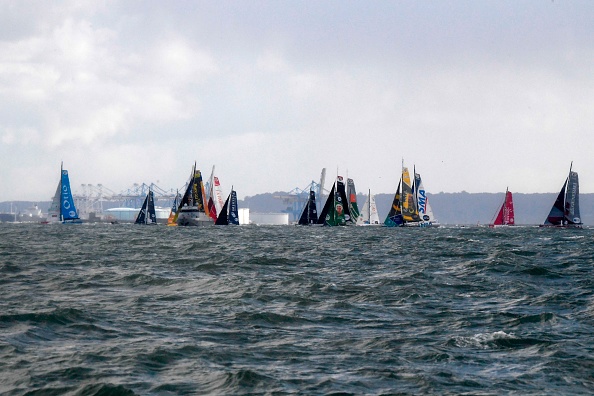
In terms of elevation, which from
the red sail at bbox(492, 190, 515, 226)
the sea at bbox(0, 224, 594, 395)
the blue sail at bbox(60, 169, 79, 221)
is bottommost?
the sea at bbox(0, 224, 594, 395)

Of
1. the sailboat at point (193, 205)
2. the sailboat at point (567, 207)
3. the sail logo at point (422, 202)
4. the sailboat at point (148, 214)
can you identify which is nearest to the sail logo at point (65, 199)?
the sailboat at point (148, 214)

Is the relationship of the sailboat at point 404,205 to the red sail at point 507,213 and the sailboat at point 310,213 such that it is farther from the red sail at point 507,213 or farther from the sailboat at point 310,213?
the red sail at point 507,213

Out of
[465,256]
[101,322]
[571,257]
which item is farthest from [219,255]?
[101,322]

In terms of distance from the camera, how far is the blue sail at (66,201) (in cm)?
10594

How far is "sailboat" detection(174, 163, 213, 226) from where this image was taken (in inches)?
3962

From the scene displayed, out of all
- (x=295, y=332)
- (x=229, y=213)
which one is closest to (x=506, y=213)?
(x=229, y=213)

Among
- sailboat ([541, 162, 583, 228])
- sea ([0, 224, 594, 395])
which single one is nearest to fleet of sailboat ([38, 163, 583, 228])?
sailboat ([541, 162, 583, 228])

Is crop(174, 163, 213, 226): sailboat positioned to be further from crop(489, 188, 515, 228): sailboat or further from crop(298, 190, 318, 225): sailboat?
crop(489, 188, 515, 228): sailboat

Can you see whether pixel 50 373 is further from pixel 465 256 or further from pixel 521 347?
pixel 465 256

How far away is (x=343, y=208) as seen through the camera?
9081 cm

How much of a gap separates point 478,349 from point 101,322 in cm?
655

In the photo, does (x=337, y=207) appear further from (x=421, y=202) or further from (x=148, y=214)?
(x=148, y=214)

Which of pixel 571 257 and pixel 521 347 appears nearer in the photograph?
pixel 521 347

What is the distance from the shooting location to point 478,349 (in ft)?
40.7
